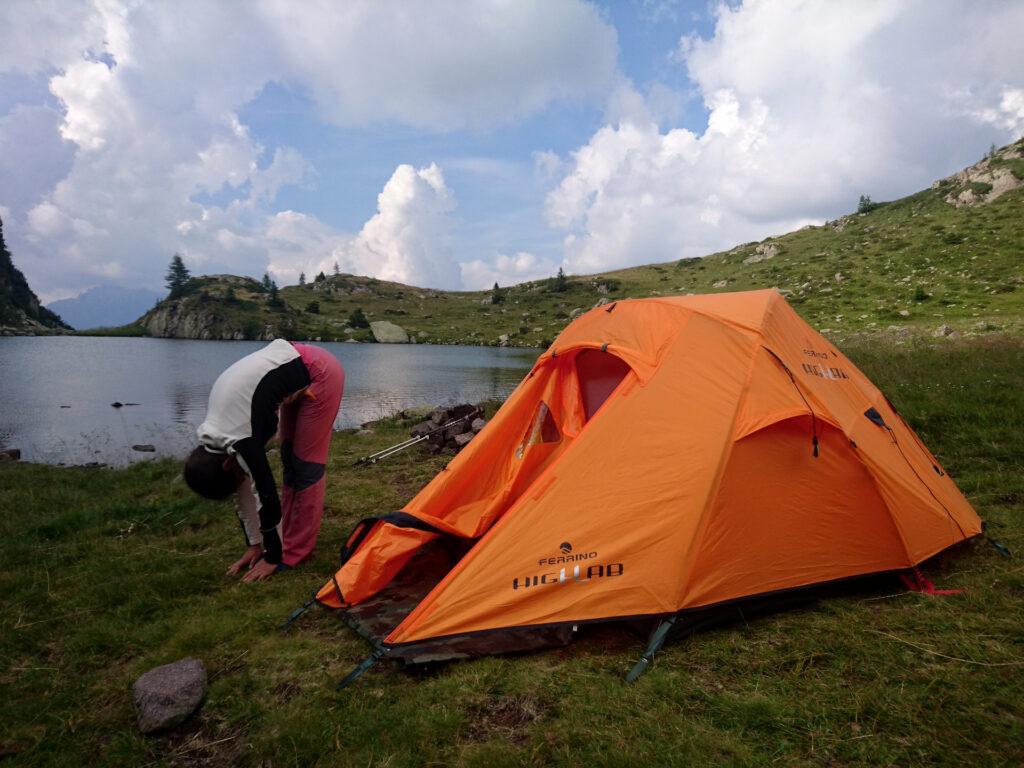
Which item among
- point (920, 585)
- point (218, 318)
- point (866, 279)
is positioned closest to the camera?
point (920, 585)

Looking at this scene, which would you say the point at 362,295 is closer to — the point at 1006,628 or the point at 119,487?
the point at 119,487

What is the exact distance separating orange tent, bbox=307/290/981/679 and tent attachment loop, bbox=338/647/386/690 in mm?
91

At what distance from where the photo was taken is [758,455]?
4.59m

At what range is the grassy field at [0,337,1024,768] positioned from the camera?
3.09 metres

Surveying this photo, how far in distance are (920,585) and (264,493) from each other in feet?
20.6

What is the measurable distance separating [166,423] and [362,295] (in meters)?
112

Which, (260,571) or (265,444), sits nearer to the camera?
(265,444)

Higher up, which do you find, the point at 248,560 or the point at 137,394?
the point at 137,394

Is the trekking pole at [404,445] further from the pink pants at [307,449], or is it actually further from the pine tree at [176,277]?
the pine tree at [176,277]

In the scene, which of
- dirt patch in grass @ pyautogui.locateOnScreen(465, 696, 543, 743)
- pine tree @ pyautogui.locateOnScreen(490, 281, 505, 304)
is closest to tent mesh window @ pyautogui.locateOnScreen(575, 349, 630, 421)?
dirt patch in grass @ pyautogui.locateOnScreen(465, 696, 543, 743)

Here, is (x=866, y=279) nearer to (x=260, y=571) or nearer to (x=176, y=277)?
(x=260, y=571)

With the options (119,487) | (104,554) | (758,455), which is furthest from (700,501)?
(119,487)

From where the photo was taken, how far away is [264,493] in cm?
526

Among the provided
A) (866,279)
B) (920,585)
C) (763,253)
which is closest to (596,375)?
(920,585)
